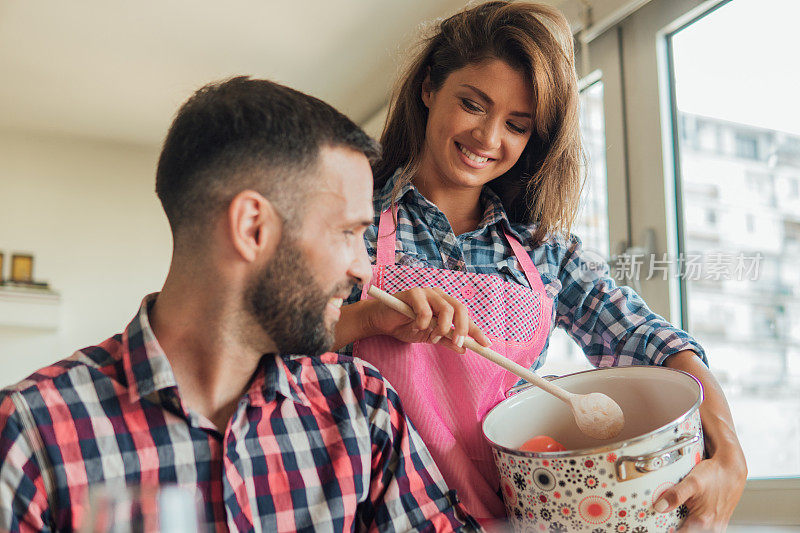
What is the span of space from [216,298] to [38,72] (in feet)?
10.5

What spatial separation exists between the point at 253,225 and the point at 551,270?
64 cm

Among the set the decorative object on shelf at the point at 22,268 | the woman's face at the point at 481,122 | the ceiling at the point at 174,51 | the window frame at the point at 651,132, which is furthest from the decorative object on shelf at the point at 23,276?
the woman's face at the point at 481,122

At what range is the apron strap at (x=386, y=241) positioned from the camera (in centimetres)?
123

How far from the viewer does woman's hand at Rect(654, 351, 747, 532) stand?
35.9 inches

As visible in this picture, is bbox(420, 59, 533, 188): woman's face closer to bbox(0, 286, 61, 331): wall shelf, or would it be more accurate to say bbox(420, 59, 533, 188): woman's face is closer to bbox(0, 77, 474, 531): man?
bbox(0, 77, 474, 531): man

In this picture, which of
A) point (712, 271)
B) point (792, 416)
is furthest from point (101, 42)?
point (792, 416)

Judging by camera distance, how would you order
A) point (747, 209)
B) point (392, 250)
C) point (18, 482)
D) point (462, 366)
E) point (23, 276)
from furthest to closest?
point (23, 276)
point (747, 209)
point (392, 250)
point (462, 366)
point (18, 482)

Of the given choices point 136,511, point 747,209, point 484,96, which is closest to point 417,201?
point 484,96

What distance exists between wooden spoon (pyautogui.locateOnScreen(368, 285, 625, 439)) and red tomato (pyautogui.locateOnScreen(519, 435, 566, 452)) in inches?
1.7

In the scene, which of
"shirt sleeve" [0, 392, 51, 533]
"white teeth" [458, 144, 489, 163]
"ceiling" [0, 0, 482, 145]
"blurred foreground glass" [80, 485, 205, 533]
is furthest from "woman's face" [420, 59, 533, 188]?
"ceiling" [0, 0, 482, 145]

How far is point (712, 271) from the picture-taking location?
196cm

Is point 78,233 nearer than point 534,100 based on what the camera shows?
No

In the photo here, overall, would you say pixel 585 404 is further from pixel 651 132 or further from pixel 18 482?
pixel 651 132

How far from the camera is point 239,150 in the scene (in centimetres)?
92
